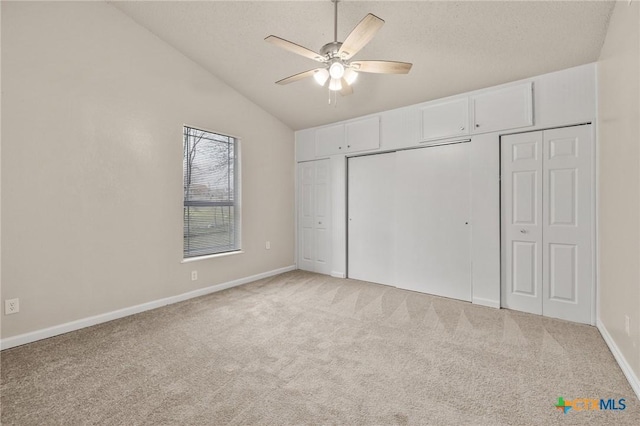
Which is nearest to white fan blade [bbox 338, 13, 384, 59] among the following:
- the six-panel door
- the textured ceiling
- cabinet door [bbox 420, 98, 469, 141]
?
the textured ceiling

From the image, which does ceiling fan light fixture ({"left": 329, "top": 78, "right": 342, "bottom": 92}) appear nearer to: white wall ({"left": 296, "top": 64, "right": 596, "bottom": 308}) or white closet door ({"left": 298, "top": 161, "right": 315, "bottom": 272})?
white wall ({"left": 296, "top": 64, "right": 596, "bottom": 308})

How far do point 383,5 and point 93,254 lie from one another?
351cm

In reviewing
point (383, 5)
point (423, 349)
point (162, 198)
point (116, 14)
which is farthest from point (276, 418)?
point (116, 14)

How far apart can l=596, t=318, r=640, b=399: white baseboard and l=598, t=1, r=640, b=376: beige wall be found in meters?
0.04

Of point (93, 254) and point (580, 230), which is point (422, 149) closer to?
point (580, 230)

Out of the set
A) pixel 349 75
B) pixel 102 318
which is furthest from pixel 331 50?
pixel 102 318

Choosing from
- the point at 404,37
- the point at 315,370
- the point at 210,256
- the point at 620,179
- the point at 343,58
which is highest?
the point at 404,37

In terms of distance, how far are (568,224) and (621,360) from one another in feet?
4.29

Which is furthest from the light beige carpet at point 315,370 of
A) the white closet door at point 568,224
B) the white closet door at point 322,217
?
the white closet door at point 322,217

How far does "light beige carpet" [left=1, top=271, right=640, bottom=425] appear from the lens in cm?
163

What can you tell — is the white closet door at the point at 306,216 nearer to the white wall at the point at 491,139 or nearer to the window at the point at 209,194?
the window at the point at 209,194

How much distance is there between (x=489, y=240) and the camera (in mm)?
3320

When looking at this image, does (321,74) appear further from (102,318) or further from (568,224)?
(102,318)

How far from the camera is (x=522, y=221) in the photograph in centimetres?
316
